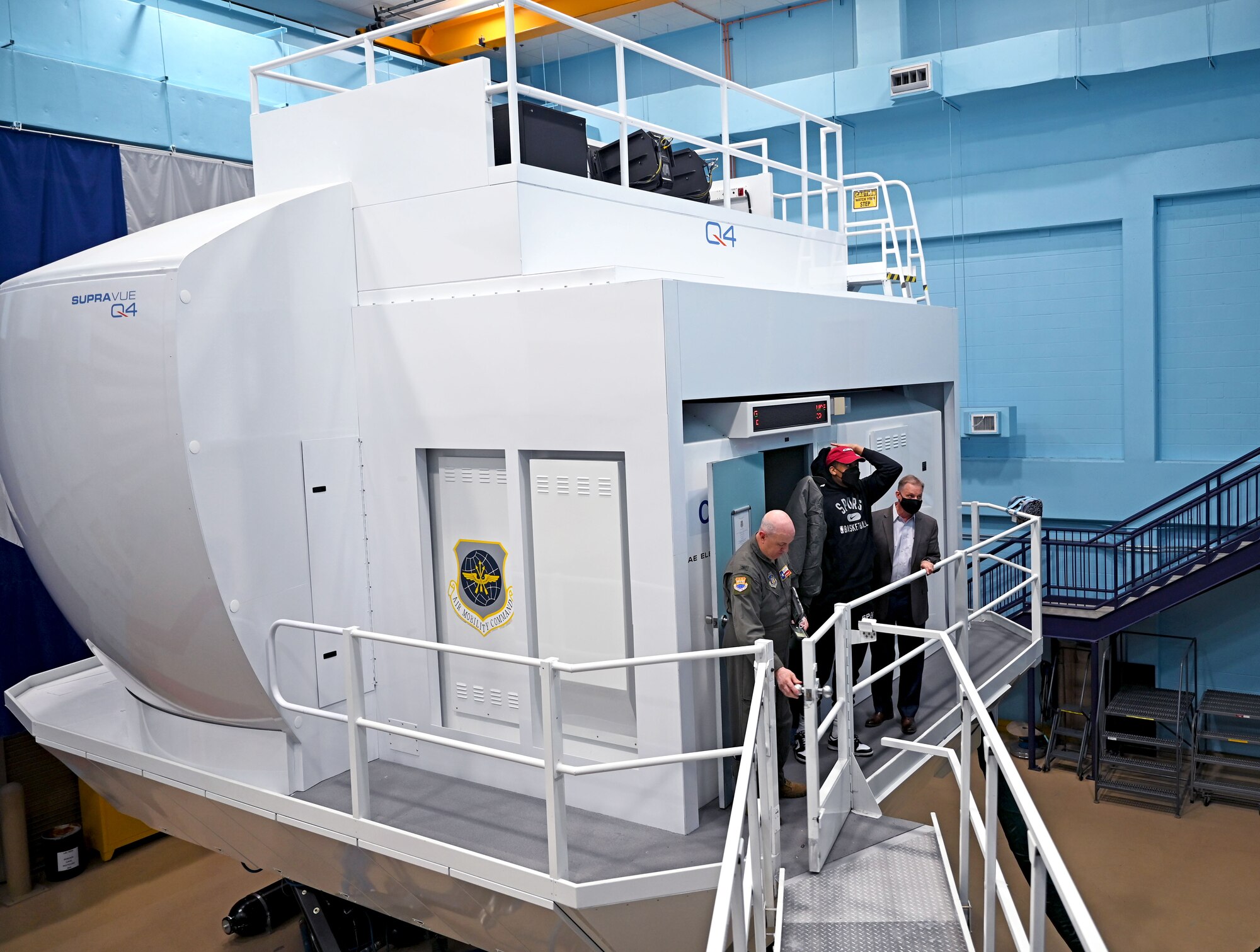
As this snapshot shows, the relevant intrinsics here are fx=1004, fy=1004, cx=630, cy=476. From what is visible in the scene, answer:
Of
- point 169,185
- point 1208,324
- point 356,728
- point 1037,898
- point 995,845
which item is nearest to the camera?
point 1037,898

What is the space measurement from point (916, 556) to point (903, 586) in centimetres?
26

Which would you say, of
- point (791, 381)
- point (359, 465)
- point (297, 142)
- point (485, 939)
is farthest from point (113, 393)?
point (791, 381)

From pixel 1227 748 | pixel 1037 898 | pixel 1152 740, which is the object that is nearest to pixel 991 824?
pixel 1037 898

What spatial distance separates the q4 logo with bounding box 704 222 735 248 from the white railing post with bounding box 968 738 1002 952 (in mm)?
4285

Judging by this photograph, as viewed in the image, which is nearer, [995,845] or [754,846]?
[995,845]

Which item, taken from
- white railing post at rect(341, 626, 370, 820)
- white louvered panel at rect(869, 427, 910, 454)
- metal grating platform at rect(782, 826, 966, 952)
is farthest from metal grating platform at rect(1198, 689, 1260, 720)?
white railing post at rect(341, 626, 370, 820)

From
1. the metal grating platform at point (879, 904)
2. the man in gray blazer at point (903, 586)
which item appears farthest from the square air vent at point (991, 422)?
the metal grating platform at point (879, 904)

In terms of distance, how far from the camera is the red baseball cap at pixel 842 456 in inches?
245

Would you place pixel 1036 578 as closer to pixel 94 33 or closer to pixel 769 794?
pixel 769 794

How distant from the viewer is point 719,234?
7.23 metres

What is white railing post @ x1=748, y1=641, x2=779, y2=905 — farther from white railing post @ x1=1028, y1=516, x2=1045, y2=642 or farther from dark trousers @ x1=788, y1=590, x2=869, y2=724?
white railing post @ x1=1028, y1=516, x2=1045, y2=642

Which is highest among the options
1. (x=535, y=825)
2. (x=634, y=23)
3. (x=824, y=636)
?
(x=634, y=23)

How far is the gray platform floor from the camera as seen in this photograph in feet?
16.1

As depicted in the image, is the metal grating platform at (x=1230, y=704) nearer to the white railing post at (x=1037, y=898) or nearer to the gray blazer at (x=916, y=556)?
the gray blazer at (x=916, y=556)
